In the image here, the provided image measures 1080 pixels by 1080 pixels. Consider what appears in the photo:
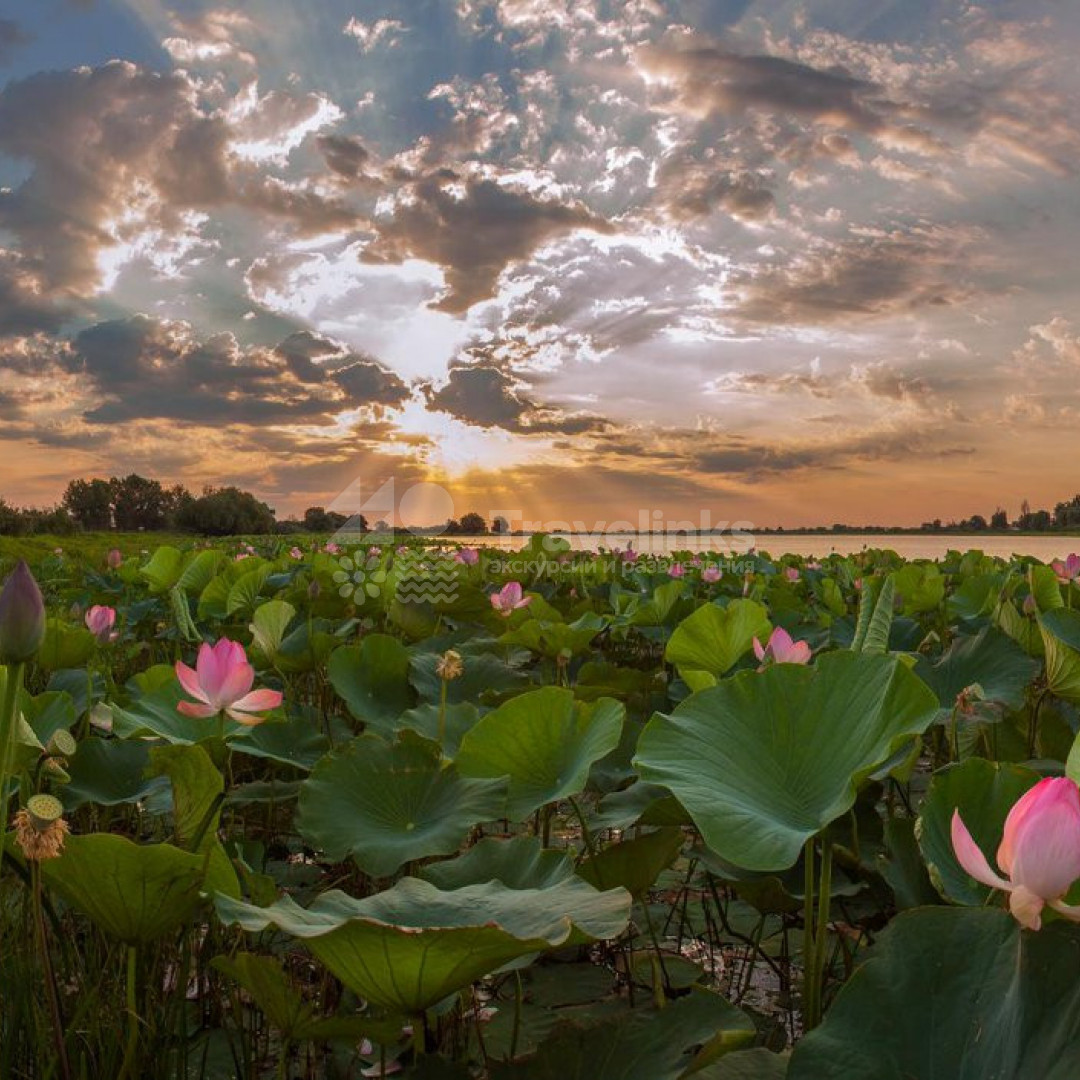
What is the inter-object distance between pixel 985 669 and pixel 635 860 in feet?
3.45

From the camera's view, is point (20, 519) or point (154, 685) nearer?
point (154, 685)

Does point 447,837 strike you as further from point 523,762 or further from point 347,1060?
point 347,1060

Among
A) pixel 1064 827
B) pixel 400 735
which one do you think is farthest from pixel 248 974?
pixel 1064 827

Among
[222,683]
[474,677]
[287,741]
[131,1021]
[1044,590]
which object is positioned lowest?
[131,1021]

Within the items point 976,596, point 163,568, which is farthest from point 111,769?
point 976,596

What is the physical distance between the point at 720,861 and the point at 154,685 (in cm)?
139

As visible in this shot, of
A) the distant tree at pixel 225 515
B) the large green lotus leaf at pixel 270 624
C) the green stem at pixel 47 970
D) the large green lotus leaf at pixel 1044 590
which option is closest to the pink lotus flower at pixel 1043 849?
the green stem at pixel 47 970

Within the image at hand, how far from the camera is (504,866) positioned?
125cm

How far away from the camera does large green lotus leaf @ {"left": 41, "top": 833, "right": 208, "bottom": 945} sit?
101cm

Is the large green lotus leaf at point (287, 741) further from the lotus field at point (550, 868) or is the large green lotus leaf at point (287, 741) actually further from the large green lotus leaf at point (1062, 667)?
the large green lotus leaf at point (1062, 667)

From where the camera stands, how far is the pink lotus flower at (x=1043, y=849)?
725 mm

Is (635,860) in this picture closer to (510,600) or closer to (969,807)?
(969,807)

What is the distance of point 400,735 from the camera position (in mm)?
1573

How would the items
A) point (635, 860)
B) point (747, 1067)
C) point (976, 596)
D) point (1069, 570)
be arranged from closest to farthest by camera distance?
point (747, 1067), point (635, 860), point (976, 596), point (1069, 570)
